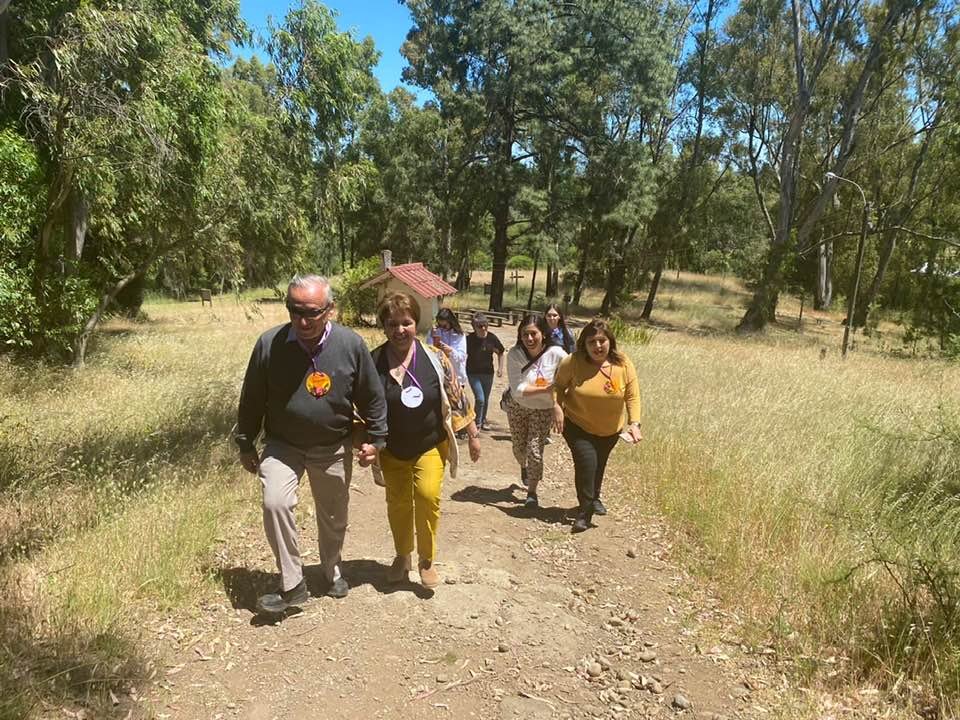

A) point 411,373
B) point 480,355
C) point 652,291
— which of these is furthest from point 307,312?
point 652,291

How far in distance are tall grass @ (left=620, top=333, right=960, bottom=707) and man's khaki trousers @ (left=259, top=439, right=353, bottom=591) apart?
2.64 metres

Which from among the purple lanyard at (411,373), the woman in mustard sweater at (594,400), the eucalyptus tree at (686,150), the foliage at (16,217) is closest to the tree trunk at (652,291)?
the eucalyptus tree at (686,150)

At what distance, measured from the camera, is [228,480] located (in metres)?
5.48

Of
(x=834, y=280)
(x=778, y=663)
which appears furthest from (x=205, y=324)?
(x=834, y=280)

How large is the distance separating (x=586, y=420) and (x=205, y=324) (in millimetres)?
18622

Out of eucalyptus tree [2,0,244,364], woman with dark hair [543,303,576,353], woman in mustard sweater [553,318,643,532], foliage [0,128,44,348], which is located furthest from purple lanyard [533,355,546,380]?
foliage [0,128,44,348]

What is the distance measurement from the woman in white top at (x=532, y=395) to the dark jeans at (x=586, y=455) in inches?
17.3

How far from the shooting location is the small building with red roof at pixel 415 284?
19844mm

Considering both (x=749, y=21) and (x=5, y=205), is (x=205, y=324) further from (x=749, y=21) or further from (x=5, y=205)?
(x=749, y=21)

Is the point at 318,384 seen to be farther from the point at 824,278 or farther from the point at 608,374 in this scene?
the point at 824,278

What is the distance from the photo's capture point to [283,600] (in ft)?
11.5

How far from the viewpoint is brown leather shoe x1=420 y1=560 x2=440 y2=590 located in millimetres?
3891

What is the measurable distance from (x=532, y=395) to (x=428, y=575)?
190 centimetres

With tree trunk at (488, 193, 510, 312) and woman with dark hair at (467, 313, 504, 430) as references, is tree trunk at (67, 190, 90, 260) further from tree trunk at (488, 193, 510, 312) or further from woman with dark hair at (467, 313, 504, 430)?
tree trunk at (488, 193, 510, 312)
